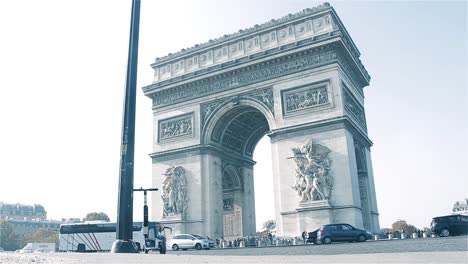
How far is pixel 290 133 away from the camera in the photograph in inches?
1200

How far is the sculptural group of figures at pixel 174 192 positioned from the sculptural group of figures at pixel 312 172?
381 inches

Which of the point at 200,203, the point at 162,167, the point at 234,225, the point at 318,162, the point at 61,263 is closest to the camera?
the point at 61,263

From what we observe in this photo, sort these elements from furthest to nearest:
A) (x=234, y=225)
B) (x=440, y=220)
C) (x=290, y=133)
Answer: (x=234, y=225) < (x=290, y=133) < (x=440, y=220)

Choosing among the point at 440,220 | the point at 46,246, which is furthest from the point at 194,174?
the point at 46,246

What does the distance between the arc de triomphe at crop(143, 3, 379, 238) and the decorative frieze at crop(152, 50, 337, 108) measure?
81 mm

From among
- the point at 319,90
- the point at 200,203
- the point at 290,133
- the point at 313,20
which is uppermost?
the point at 313,20

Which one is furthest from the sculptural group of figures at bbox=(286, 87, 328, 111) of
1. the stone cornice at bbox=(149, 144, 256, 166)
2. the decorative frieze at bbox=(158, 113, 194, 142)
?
the decorative frieze at bbox=(158, 113, 194, 142)

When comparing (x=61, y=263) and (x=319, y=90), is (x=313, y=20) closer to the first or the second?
(x=319, y=90)

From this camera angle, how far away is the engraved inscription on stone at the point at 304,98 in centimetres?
3016

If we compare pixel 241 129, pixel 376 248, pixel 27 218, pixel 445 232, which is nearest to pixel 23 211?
pixel 27 218

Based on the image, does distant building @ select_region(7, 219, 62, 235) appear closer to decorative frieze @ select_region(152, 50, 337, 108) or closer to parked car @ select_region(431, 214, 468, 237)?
decorative frieze @ select_region(152, 50, 337, 108)

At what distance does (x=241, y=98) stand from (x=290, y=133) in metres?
5.56

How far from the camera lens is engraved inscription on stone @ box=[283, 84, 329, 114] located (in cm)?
3016

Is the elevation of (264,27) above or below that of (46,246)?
above
